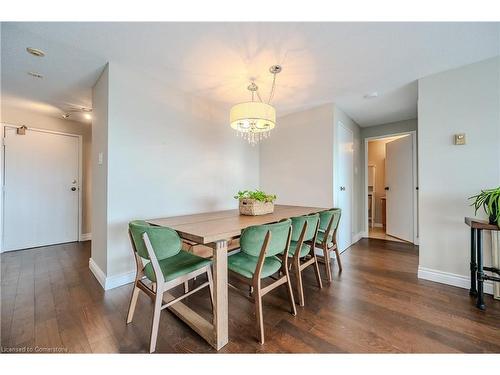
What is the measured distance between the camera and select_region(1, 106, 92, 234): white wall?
308cm

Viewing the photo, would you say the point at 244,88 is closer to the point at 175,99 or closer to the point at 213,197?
the point at 175,99

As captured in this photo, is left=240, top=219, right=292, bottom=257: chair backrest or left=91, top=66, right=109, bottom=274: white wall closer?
left=240, top=219, right=292, bottom=257: chair backrest

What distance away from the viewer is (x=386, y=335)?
1.34 metres

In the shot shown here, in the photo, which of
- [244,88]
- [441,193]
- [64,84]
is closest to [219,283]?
[244,88]

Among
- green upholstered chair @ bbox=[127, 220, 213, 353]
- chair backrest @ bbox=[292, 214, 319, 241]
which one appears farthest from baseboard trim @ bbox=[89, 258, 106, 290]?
chair backrest @ bbox=[292, 214, 319, 241]

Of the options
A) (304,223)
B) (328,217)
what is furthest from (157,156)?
(328,217)

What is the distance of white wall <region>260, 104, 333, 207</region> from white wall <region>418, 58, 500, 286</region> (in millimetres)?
1037

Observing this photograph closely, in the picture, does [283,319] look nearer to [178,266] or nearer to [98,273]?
[178,266]

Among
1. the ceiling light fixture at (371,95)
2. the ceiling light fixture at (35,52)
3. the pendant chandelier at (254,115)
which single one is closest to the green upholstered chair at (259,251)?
the pendant chandelier at (254,115)

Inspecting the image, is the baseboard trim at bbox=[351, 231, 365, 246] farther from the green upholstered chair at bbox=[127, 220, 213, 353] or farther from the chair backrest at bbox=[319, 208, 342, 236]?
the green upholstered chair at bbox=[127, 220, 213, 353]

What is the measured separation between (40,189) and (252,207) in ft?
12.1

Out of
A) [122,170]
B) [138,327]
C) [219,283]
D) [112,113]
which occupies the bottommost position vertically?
[138,327]

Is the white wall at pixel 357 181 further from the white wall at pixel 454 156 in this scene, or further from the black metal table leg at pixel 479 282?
the black metal table leg at pixel 479 282
